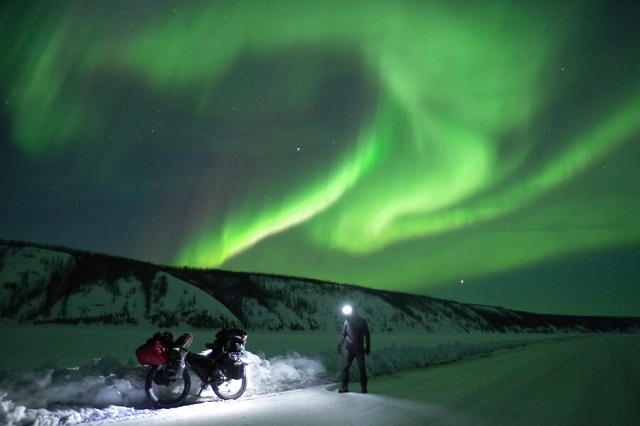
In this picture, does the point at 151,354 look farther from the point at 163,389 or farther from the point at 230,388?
the point at 230,388

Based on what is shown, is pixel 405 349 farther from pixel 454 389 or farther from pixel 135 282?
pixel 135 282

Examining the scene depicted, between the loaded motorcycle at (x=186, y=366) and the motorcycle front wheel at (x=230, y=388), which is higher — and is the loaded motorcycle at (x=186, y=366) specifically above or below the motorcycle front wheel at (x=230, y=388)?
above

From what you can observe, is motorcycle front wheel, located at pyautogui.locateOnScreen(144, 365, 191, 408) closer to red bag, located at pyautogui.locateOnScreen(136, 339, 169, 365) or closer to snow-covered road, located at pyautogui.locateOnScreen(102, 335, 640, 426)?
red bag, located at pyautogui.locateOnScreen(136, 339, 169, 365)

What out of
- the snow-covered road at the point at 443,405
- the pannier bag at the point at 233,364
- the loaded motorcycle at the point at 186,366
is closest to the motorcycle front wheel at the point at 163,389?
the loaded motorcycle at the point at 186,366

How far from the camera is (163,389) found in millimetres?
10219

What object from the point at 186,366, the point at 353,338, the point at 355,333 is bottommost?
the point at 186,366

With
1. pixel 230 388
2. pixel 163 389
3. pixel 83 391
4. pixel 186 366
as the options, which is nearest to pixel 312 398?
pixel 230 388

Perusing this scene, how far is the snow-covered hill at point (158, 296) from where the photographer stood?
175ft

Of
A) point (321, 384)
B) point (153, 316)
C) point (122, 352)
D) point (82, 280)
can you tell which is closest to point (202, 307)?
A: point (153, 316)

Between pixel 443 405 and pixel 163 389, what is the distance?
5.38 metres

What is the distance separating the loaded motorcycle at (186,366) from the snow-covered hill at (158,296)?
43.0 metres

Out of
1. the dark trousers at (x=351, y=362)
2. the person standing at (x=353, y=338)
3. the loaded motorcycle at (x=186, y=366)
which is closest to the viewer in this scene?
the loaded motorcycle at (x=186, y=366)

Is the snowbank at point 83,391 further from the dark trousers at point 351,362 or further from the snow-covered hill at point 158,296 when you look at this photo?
the snow-covered hill at point 158,296

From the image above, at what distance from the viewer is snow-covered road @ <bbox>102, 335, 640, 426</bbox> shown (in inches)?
329
